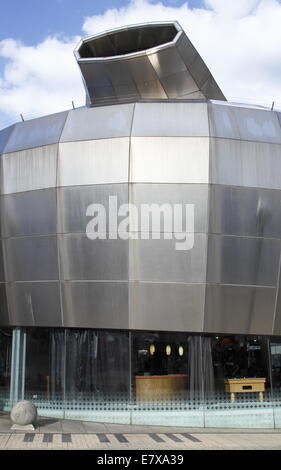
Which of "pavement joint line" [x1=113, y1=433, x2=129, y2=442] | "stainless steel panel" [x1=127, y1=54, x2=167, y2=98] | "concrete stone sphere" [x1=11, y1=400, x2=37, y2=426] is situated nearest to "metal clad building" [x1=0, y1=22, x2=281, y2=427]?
"pavement joint line" [x1=113, y1=433, x2=129, y2=442]

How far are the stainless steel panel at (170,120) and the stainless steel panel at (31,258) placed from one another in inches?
204

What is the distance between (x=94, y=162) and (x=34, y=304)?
5.69 metres

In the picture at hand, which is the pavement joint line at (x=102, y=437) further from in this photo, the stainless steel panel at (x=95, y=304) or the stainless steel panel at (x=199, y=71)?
the stainless steel panel at (x=199, y=71)

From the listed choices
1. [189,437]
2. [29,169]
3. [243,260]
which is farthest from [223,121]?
[189,437]

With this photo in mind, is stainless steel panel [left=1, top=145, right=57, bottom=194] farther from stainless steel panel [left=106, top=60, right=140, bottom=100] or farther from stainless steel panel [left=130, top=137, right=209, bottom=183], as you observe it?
stainless steel panel [left=106, top=60, right=140, bottom=100]

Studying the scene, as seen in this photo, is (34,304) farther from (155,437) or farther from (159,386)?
(155,437)

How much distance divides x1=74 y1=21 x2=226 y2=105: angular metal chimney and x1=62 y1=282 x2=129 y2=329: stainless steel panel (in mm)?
8451

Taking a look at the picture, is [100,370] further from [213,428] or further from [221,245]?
[221,245]

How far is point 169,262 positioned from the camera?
16922 millimetres

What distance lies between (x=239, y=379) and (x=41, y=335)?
7.50 m

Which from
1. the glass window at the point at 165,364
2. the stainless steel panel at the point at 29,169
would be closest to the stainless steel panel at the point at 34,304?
the glass window at the point at 165,364

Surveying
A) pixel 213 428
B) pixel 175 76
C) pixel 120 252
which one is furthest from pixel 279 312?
pixel 175 76

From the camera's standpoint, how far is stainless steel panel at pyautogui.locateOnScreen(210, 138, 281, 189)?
17156 millimetres

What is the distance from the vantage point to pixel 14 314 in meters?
18.7
